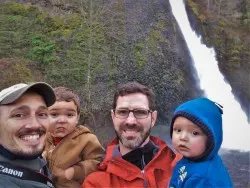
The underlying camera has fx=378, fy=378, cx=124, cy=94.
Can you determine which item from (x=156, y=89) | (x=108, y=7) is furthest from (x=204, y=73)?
(x=108, y=7)

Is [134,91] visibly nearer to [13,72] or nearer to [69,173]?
[69,173]

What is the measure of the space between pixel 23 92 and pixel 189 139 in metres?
1.14

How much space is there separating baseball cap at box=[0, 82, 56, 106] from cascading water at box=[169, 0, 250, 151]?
1435 cm

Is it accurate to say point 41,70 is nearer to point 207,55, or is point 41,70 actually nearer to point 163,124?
point 163,124

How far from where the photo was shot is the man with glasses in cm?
257

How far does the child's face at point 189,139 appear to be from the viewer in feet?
8.32

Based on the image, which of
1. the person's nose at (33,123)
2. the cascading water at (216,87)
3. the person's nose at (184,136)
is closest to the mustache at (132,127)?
the person's nose at (184,136)

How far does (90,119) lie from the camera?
1449 centimetres

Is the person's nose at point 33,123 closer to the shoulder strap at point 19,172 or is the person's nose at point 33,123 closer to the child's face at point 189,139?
the shoulder strap at point 19,172

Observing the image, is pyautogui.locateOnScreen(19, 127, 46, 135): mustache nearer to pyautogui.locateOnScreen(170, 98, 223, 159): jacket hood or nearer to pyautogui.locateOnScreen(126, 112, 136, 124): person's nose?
pyautogui.locateOnScreen(126, 112, 136, 124): person's nose

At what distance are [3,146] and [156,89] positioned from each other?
14.6 m

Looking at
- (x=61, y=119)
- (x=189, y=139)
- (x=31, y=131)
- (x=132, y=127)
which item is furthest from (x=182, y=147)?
(x=31, y=131)

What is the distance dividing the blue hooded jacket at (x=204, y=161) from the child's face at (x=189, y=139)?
0.04 meters

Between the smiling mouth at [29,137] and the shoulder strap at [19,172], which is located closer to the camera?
the shoulder strap at [19,172]
